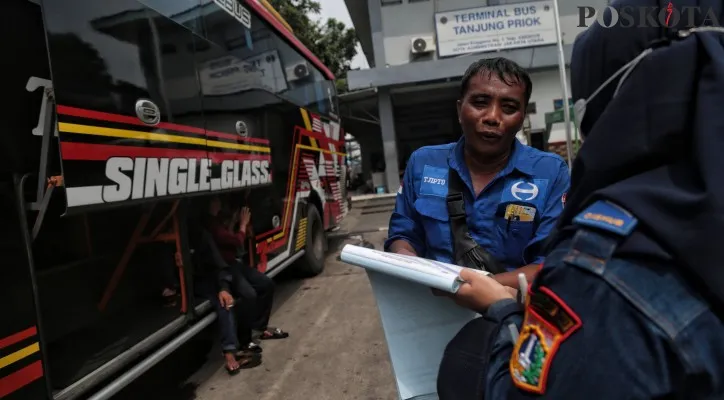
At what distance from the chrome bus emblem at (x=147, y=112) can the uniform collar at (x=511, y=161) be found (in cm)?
196

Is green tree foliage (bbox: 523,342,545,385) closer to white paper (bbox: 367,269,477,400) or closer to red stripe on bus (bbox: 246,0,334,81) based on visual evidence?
white paper (bbox: 367,269,477,400)

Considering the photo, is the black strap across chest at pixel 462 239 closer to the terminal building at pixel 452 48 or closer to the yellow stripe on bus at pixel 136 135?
the yellow stripe on bus at pixel 136 135

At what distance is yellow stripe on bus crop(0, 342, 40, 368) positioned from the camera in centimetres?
193

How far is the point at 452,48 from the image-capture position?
49.4 feet

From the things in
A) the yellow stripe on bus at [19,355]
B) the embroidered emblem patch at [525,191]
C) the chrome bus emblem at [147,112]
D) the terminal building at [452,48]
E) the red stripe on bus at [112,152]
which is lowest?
the yellow stripe on bus at [19,355]

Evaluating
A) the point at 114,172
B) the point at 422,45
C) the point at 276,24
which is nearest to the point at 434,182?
the point at 114,172

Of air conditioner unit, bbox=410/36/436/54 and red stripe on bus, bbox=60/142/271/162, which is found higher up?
air conditioner unit, bbox=410/36/436/54

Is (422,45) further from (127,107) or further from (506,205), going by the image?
(506,205)

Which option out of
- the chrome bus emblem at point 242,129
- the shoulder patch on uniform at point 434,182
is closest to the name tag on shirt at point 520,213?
the shoulder patch on uniform at point 434,182

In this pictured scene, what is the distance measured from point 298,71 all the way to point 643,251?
632cm

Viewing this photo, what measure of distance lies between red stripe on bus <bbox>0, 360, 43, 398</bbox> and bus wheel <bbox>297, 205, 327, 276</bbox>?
433 cm

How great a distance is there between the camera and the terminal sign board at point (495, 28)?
14.8 m

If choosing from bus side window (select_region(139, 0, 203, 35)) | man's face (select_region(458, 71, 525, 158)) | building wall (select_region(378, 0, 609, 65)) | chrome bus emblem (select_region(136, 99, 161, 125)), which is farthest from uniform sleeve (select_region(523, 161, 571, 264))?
building wall (select_region(378, 0, 609, 65))

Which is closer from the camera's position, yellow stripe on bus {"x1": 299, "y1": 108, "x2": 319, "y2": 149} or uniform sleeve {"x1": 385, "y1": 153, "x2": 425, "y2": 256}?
uniform sleeve {"x1": 385, "y1": 153, "x2": 425, "y2": 256}
